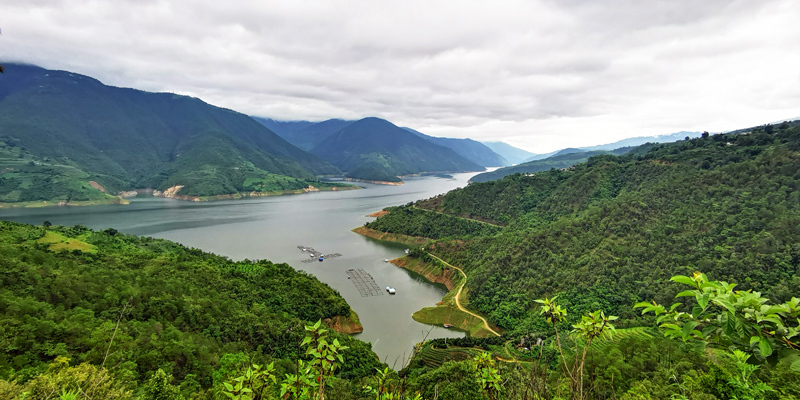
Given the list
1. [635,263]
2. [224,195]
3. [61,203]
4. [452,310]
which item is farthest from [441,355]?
[224,195]

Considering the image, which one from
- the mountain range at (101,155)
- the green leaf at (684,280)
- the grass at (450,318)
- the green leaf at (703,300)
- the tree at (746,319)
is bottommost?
the grass at (450,318)

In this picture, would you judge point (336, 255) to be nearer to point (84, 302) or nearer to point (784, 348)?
point (84, 302)

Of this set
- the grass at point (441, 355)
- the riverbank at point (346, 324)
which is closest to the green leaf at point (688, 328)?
the grass at point (441, 355)

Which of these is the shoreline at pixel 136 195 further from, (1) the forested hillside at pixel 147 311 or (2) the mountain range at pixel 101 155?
(1) the forested hillside at pixel 147 311

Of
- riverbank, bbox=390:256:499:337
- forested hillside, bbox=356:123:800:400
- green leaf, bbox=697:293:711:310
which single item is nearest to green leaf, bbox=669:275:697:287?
green leaf, bbox=697:293:711:310

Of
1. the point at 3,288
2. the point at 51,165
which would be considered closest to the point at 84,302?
the point at 3,288

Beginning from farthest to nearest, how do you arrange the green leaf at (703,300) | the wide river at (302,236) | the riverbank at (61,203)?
the riverbank at (61,203) → the wide river at (302,236) → the green leaf at (703,300)
